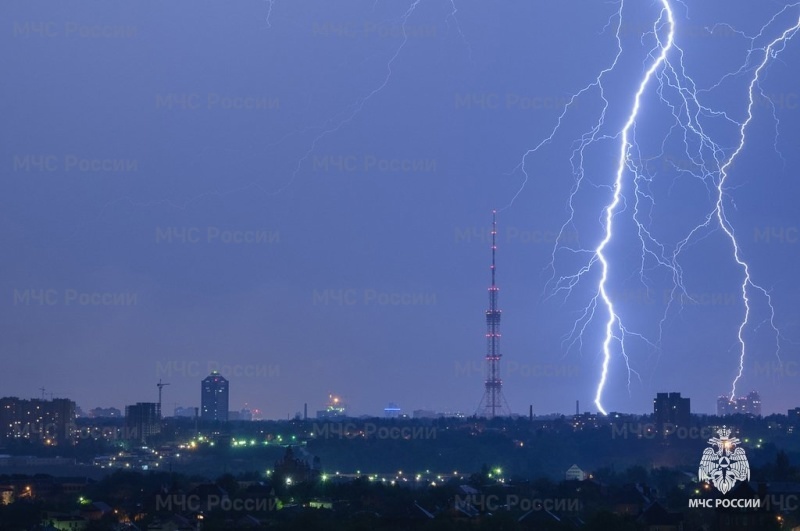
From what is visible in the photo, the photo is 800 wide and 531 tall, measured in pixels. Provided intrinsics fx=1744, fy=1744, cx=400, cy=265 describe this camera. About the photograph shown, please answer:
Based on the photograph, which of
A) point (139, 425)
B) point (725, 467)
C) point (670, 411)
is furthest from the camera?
point (139, 425)

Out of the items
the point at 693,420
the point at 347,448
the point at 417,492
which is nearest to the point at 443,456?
the point at 347,448

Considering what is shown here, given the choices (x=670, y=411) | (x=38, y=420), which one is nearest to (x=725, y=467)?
(x=670, y=411)

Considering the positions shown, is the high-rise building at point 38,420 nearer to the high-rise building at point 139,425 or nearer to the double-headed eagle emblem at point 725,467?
the high-rise building at point 139,425

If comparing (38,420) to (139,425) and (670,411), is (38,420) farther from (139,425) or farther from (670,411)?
(670,411)

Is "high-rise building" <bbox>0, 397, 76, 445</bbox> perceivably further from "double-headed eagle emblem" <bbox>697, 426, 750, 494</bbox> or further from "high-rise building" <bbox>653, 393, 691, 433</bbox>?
"double-headed eagle emblem" <bbox>697, 426, 750, 494</bbox>

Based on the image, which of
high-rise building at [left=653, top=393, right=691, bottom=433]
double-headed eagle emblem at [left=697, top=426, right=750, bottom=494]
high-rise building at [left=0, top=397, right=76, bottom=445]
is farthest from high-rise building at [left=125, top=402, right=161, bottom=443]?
double-headed eagle emblem at [left=697, top=426, right=750, bottom=494]

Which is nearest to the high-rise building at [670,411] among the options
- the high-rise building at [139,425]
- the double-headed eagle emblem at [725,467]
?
the high-rise building at [139,425]

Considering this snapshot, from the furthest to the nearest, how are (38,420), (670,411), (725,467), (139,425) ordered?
(139,425) → (38,420) → (670,411) → (725,467)

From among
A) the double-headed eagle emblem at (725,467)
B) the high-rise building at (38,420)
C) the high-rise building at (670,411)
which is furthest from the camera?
the high-rise building at (38,420)
